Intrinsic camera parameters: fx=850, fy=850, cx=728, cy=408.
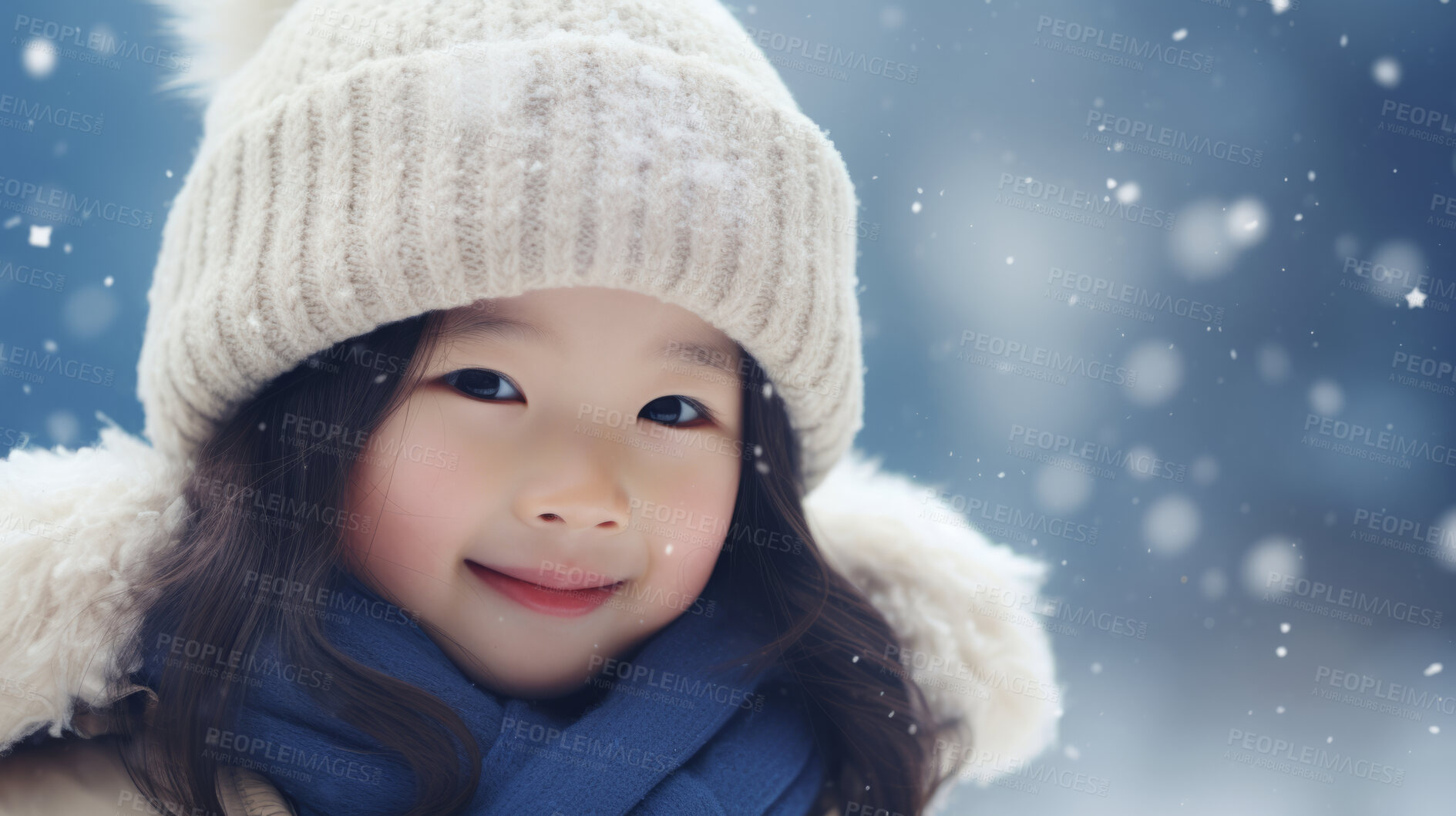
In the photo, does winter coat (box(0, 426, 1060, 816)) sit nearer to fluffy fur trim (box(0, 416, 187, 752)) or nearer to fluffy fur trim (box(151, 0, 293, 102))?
fluffy fur trim (box(0, 416, 187, 752))

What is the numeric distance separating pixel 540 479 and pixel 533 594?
0.43 feet

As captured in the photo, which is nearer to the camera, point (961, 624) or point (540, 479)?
point (540, 479)

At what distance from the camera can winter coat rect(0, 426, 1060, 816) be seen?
0.73 m

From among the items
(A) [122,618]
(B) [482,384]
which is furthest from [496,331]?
(A) [122,618]

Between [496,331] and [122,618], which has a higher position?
[496,331]

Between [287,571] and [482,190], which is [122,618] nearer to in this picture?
[287,571]

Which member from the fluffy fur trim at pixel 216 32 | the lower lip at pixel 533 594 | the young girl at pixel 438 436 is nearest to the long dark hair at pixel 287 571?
the young girl at pixel 438 436

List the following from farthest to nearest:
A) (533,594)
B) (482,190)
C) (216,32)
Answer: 1. (216,32)
2. (533,594)
3. (482,190)

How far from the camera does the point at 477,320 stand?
0.77 metres

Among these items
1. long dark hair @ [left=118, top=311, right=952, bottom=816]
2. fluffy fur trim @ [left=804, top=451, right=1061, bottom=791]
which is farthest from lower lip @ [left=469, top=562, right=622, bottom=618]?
fluffy fur trim @ [left=804, top=451, right=1061, bottom=791]

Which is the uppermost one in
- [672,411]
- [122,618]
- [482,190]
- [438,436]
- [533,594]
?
[482,190]

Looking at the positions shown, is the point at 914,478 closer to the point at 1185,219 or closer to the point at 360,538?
the point at 1185,219

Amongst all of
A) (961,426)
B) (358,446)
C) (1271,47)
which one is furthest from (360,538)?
(1271,47)

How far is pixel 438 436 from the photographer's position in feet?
2.54
